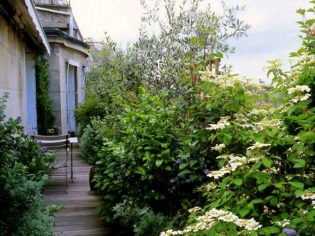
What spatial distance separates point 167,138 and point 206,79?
89 cm

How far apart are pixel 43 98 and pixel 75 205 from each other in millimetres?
4796

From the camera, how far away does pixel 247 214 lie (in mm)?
2049

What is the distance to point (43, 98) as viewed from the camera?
29.8ft

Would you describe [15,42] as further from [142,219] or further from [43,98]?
[142,219]

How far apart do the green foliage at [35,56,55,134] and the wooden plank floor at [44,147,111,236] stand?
2705mm

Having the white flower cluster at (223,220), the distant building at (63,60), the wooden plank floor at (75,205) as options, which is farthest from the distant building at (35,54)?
the white flower cluster at (223,220)

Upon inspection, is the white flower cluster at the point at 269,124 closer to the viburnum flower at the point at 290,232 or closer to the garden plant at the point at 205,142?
→ the garden plant at the point at 205,142

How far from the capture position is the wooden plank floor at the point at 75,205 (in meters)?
4.24

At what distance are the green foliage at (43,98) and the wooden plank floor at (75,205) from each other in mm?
2705

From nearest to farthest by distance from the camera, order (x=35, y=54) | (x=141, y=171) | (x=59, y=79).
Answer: (x=141, y=171)
(x=35, y=54)
(x=59, y=79)

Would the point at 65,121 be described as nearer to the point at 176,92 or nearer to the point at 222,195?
the point at 176,92

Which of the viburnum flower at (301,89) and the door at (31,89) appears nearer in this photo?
the viburnum flower at (301,89)

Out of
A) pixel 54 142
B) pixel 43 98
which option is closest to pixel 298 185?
pixel 54 142

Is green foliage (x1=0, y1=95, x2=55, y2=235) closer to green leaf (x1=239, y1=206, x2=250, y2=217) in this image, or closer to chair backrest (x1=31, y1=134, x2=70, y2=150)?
green leaf (x1=239, y1=206, x2=250, y2=217)
